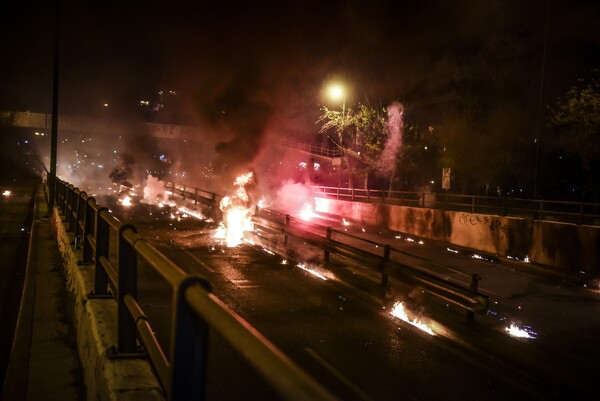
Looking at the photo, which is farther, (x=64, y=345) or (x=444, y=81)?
(x=444, y=81)

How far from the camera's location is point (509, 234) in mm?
15516

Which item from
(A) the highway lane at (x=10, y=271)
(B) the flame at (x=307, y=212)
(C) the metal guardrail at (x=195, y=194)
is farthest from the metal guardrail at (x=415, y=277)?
(B) the flame at (x=307, y=212)

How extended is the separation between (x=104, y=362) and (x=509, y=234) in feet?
47.1

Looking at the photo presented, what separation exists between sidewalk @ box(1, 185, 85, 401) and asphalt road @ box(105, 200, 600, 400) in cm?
120

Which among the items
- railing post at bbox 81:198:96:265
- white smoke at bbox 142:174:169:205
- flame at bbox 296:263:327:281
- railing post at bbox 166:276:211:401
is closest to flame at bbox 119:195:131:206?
white smoke at bbox 142:174:169:205

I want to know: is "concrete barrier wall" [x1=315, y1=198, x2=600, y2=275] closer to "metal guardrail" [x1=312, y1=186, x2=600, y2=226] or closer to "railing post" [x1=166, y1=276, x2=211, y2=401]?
"metal guardrail" [x1=312, y1=186, x2=600, y2=226]

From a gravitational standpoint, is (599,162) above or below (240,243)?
above

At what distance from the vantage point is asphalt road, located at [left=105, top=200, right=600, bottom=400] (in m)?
5.37

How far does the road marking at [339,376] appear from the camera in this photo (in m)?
4.96

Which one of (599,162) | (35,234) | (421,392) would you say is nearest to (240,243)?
(35,234)

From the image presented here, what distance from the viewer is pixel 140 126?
1677 inches

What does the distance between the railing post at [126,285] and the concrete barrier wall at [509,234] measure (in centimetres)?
1246

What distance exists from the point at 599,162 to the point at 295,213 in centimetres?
1462

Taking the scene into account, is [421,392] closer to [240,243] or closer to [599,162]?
[240,243]
